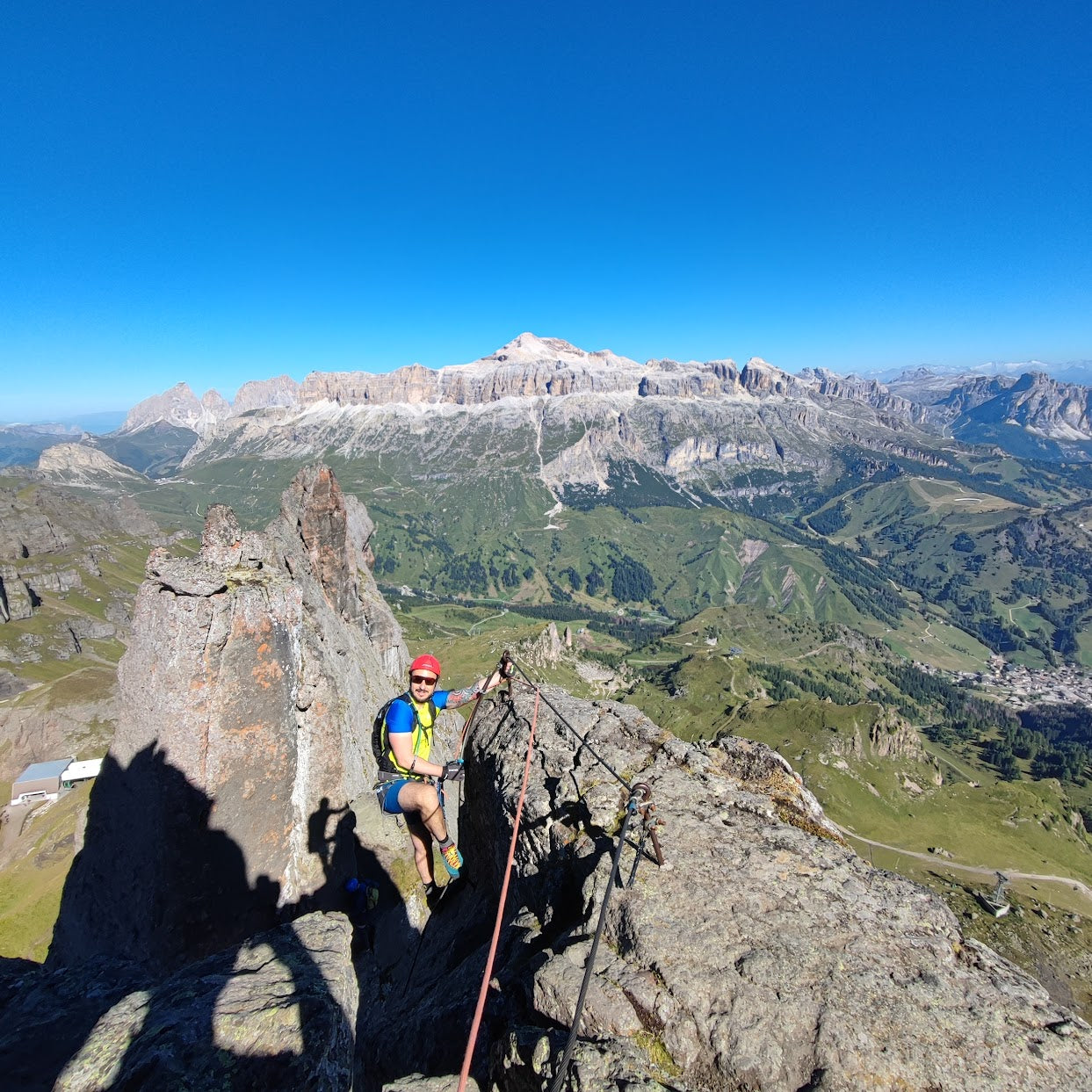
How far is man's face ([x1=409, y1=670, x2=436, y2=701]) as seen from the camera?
11383 millimetres

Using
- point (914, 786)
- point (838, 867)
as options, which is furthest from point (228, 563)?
point (914, 786)

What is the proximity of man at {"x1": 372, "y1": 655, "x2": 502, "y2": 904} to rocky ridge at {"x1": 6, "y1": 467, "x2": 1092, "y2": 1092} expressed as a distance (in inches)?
74.6

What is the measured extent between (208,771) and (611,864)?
40.5ft

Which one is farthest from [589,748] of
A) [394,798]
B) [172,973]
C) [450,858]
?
[172,973]

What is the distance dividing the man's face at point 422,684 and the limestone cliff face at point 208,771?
8017 millimetres

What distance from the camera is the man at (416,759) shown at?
11.3 meters

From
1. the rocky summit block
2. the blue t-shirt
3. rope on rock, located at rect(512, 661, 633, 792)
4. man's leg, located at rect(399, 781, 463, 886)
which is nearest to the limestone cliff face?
man's leg, located at rect(399, 781, 463, 886)

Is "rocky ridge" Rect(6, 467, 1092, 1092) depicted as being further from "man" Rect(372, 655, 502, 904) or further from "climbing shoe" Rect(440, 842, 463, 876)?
"man" Rect(372, 655, 502, 904)

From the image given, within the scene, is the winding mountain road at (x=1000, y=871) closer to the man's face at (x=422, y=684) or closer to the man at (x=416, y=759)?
the man at (x=416, y=759)

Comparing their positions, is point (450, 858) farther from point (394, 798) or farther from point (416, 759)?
point (416, 759)

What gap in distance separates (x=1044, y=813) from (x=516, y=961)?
159557mm

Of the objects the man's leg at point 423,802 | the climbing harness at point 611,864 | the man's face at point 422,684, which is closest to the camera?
the climbing harness at point 611,864

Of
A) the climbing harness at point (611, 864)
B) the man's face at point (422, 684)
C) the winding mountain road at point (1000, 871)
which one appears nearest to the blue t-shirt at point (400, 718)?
the man's face at point (422, 684)

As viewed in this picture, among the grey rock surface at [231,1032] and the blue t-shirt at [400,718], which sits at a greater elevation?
the blue t-shirt at [400,718]
